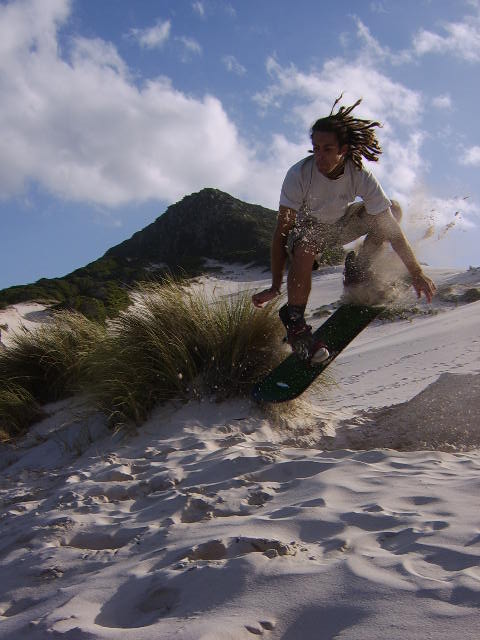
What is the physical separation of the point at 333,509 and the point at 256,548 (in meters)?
0.41

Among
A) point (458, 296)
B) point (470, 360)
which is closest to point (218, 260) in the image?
point (458, 296)

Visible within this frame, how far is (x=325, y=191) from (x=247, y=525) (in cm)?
228

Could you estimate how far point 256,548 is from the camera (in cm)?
195

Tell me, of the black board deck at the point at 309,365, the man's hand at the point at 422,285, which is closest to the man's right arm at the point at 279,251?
the black board deck at the point at 309,365

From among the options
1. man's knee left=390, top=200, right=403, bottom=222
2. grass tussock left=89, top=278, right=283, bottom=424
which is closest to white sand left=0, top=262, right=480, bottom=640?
grass tussock left=89, top=278, right=283, bottom=424

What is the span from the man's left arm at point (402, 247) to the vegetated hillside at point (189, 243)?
16744mm

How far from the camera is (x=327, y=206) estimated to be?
3771 mm

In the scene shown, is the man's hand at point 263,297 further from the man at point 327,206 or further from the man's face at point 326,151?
the man's face at point 326,151

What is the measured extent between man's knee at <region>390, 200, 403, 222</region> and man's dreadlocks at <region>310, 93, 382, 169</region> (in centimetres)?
42

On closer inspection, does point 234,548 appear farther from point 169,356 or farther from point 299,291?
point 169,356

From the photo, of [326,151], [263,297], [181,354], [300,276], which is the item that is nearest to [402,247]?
[300,276]

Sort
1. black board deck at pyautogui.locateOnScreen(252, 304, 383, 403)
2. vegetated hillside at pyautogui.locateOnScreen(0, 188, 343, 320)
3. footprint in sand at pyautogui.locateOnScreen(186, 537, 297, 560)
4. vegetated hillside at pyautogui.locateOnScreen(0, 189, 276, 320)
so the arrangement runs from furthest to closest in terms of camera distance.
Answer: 1. vegetated hillside at pyautogui.locateOnScreen(0, 189, 276, 320)
2. vegetated hillside at pyautogui.locateOnScreen(0, 188, 343, 320)
3. black board deck at pyautogui.locateOnScreen(252, 304, 383, 403)
4. footprint in sand at pyautogui.locateOnScreen(186, 537, 297, 560)

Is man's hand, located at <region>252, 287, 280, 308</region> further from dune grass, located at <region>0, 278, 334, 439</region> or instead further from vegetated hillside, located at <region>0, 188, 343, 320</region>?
vegetated hillside, located at <region>0, 188, 343, 320</region>

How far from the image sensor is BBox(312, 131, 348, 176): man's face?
3.60 m
